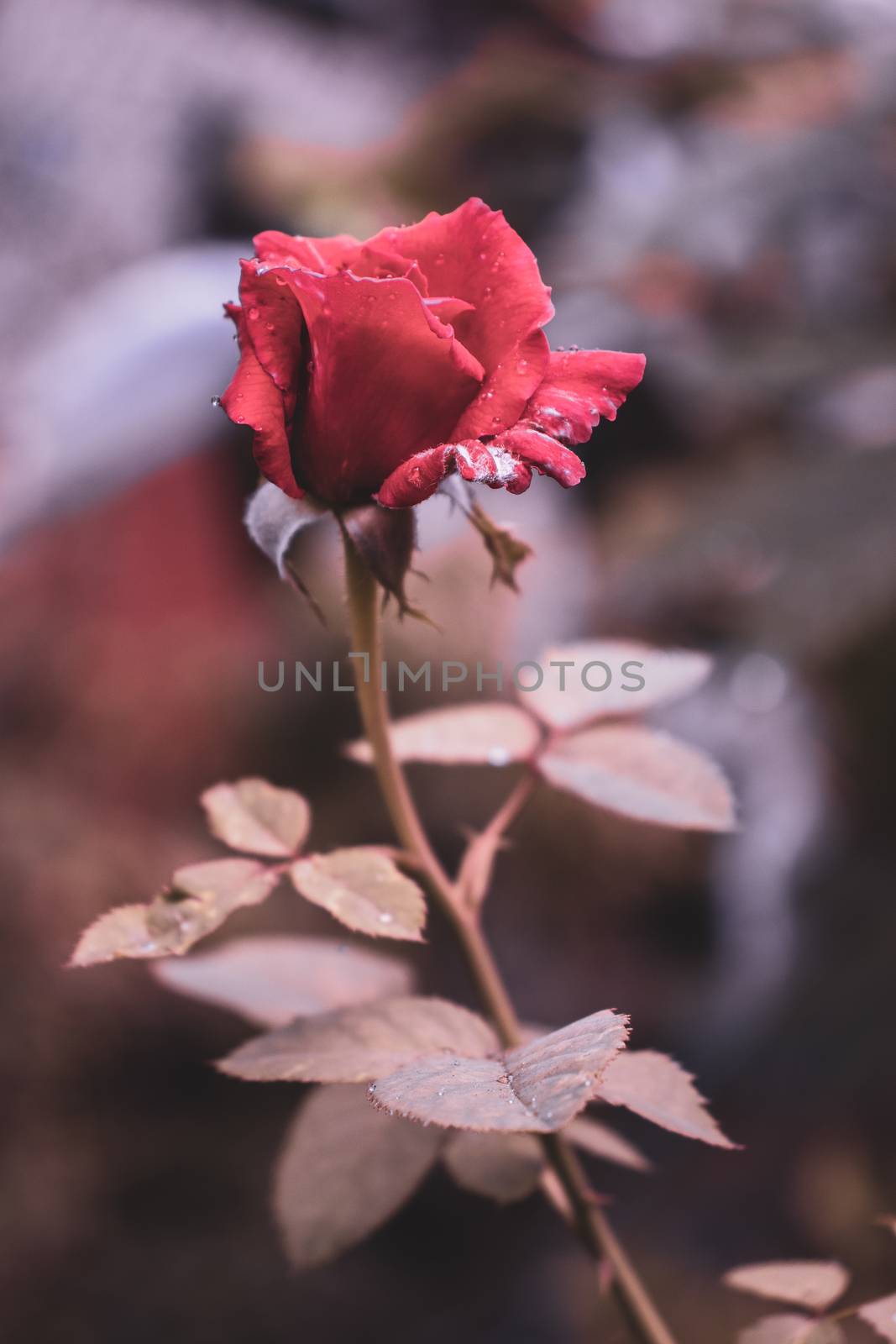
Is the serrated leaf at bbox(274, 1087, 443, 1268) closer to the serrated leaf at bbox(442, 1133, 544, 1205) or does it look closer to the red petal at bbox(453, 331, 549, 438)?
the serrated leaf at bbox(442, 1133, 544, 1205)

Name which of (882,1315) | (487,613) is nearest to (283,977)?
(882,1315)

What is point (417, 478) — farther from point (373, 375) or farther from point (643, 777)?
point (643, 777)

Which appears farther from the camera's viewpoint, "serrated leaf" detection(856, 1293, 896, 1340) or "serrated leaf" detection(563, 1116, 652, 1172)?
"serrated leaf" detection(563, 1116, 652, 1172)

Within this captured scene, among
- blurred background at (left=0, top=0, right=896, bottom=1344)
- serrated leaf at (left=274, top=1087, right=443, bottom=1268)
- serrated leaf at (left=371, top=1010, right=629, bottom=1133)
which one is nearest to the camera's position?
serrated leaf at (left=371, top=1010, right=629, bottom=1133)

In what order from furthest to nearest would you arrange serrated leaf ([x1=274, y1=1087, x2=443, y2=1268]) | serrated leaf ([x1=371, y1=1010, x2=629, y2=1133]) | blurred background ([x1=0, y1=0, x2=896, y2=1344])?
blurred background ([x1=0, y1=0, x2=896, y2=1344]) < serrated leaf ([x1=274, y1=1087, x2=443, y2=1268]) < serrated leaf ([x1=371, y1=1010, x2=629, y2=1133])

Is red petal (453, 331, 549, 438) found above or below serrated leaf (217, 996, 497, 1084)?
above

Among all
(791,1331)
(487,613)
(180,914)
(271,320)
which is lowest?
(791,1331)

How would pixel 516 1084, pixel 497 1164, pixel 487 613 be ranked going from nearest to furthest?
pixel 516 1084, pixel 497 1164, pixel 487 613

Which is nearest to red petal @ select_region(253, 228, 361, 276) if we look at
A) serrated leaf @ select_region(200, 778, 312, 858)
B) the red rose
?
the red rose
